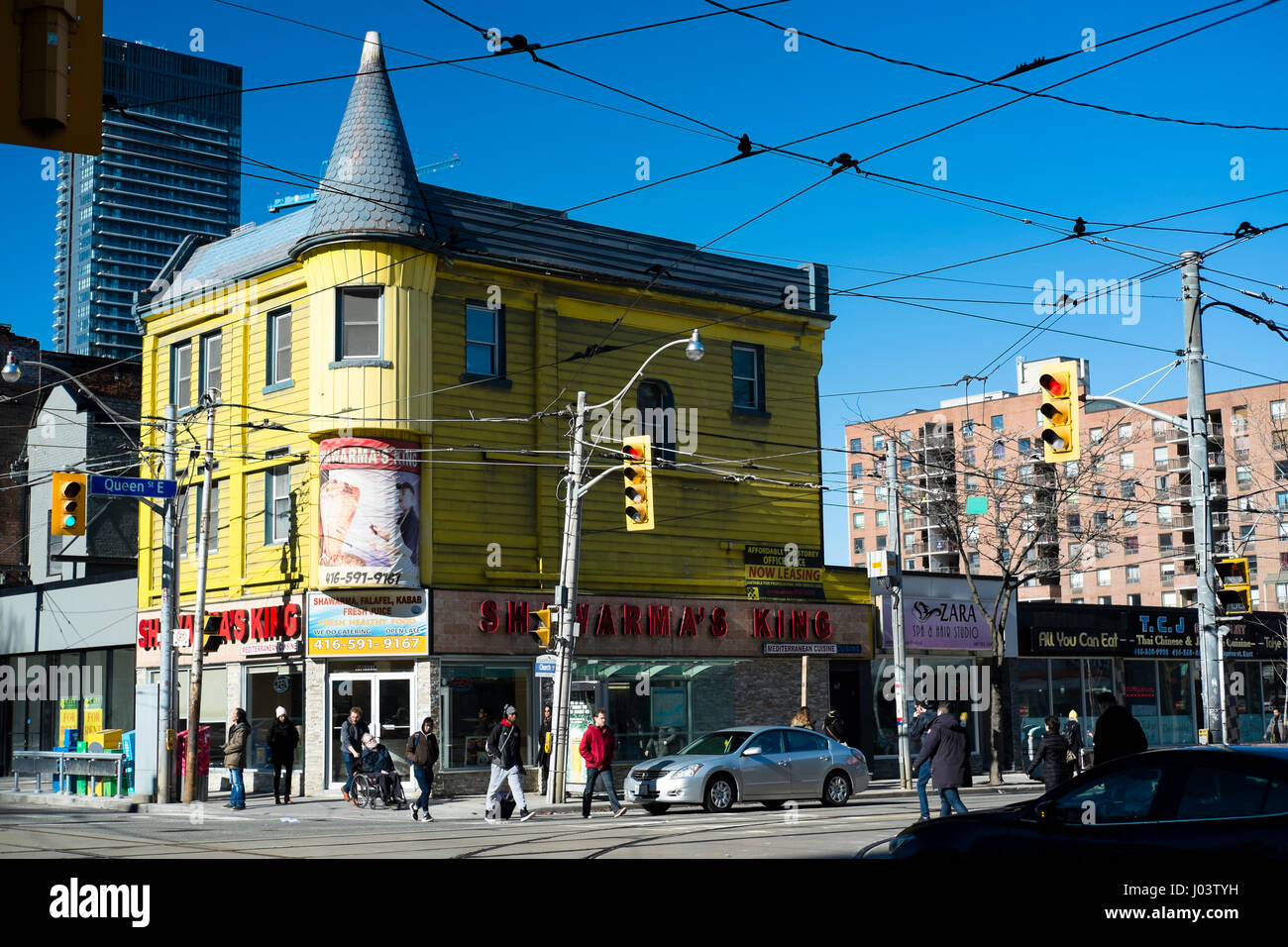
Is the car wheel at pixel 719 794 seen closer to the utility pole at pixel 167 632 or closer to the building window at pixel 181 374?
the utility pole at pixel 167 632

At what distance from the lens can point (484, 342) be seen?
31.5 meters

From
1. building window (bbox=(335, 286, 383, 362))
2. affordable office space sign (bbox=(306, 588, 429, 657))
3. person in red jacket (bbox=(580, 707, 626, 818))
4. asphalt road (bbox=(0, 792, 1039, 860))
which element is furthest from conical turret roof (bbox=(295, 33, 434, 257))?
asphalt road (bbox=(0, 792, 1039, 860))

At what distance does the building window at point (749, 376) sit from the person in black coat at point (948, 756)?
18.3m

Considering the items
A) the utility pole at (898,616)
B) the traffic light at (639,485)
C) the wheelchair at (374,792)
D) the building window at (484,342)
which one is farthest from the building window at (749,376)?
the wheelchair at (374,792)

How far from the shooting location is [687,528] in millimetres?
34281

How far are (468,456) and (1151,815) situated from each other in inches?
923

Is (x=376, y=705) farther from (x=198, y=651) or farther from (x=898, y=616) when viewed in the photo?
(x=898, y=616)

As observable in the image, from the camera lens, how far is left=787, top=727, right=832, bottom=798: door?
25.3 meters

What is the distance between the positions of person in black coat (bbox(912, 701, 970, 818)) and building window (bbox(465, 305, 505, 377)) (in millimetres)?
15910

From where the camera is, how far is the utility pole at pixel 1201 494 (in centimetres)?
2086

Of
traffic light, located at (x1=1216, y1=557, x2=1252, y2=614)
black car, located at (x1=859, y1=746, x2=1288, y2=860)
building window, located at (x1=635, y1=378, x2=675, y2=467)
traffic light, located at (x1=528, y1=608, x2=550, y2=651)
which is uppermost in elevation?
building window, located at (x1=635, y1=378, x2=675, y2=467)

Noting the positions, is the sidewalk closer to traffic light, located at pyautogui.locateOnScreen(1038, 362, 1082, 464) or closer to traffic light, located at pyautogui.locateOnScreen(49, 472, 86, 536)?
traffic light, located at pyautogui.locateOnScreen(49, 472, 86, 536)

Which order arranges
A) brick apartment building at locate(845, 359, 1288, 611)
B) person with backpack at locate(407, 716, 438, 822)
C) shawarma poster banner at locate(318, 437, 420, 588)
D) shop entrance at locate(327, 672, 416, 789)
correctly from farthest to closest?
brick apartment building at locate(845, 359, 1288, 611) < shop entrance at locate(327, 672, 416, 789) < shawarma poster banner at locate(318, 437, 420, 588) < person with backpack at locate(407, 716, 438, 822)

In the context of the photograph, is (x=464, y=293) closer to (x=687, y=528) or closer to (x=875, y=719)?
(x=687, y=528)
